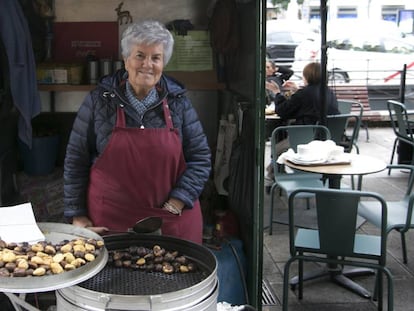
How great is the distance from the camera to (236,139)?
375cm

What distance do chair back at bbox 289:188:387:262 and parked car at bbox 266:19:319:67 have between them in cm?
907

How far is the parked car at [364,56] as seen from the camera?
38.3 ft

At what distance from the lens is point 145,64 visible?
8.24ft

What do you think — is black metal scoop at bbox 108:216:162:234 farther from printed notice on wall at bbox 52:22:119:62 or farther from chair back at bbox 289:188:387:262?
printed notice on wall at bbox 52:22:119:62

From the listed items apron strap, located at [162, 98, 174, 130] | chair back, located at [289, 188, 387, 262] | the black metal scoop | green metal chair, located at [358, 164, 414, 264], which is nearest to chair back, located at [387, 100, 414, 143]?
green metal chair, located at [358, 164, 414, 264]

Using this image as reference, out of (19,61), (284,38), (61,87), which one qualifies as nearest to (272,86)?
(61,87)

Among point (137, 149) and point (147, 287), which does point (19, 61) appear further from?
point (147, 287)

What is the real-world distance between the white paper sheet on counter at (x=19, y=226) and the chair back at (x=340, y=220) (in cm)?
180

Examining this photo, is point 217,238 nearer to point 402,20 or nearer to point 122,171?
point 122,171

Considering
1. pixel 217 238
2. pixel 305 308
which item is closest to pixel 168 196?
pixel 217 238

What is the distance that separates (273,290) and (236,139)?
1242 millimetres

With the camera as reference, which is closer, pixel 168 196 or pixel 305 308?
pixel 168 196

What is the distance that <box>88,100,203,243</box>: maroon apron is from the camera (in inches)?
102

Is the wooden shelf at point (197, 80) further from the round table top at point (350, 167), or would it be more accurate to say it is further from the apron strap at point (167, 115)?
the apron strap at point (167, 115)
